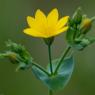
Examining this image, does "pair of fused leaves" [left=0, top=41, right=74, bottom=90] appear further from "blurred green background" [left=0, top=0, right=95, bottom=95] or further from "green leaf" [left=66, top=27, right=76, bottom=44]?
"blurred green background" [left=0, top=0, right=95, bottom=95]

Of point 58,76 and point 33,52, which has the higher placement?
point 58,76

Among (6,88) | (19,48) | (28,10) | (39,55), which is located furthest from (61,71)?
(28,10)

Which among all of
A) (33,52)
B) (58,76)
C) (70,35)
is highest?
(70,35)

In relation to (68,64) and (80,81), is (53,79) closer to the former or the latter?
(68,64)

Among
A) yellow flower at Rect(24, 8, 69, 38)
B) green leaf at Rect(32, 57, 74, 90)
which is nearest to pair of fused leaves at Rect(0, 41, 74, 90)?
green leaf at Rect(32, 57, 74, 90)

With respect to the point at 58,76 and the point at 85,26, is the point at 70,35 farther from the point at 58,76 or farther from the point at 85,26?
the point at 58,76

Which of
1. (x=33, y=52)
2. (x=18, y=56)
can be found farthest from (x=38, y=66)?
(x=33, y=52)

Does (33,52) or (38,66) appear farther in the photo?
(33,52)

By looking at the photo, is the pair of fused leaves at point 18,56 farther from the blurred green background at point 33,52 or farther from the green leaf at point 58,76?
the blurred green background at point 33,52

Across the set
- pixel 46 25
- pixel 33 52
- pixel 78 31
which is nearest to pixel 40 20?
pixel 46 25
